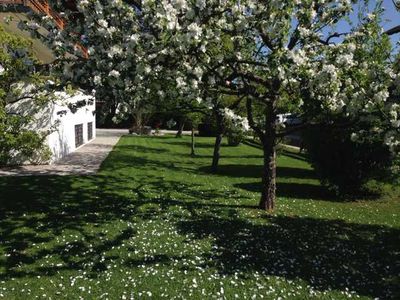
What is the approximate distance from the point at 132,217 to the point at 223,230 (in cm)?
263

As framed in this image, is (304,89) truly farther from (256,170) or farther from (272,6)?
(256,170)

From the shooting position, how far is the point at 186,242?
9812 millimetres

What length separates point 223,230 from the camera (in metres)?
10.9

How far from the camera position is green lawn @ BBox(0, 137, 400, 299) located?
756cm

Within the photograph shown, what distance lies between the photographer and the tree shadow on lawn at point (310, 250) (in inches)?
323

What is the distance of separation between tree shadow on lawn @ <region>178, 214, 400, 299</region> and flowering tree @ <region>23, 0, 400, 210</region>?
2702 millimetres

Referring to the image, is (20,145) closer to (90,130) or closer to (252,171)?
(252,171)

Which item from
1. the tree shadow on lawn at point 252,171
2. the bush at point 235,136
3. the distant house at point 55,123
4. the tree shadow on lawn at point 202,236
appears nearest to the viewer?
the tree shadow on lawn at point 202,236

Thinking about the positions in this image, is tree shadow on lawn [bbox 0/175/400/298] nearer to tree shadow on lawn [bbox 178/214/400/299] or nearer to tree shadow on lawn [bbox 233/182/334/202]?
tree shadow on lawn [bbox 178/214/400/299]

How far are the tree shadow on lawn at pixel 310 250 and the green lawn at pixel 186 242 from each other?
3 cm

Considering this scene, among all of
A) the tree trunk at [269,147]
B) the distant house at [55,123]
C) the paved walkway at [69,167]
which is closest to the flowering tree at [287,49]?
the tree trunk at [269,147]

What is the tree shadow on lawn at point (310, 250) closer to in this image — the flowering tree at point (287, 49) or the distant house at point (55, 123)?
the flowering tree at point (287, 49)

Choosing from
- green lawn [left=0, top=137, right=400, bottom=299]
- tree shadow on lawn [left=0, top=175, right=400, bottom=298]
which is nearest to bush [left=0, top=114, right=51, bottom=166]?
green lawn [left=0, top=137, right=400, bottom=299]

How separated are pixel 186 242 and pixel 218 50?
4593 mm
